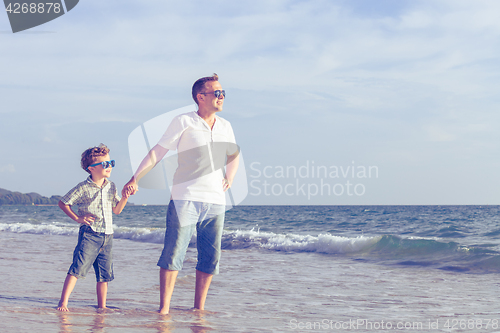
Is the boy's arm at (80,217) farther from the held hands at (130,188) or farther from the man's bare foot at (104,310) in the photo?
the man's bare foot at (104,310)

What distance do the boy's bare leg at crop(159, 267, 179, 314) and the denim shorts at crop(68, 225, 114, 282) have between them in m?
0.54

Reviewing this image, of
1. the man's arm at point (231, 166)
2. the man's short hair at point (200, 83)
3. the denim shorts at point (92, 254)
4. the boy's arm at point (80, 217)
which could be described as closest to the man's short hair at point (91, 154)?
the boy's arm at point (80, 217)

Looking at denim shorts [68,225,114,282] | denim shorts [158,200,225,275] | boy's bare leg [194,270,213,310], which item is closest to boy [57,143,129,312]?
denim shorts [68,225,114,282]

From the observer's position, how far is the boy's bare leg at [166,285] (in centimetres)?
338

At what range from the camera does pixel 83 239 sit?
3572 mm

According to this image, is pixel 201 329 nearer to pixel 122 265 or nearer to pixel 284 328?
pixel 284 328

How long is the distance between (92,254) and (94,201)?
0.44m

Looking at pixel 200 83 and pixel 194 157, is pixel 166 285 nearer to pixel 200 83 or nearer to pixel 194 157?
pixel 194 157

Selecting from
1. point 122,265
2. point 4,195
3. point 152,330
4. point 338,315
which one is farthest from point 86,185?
point 4,195

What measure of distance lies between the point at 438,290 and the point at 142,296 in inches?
141

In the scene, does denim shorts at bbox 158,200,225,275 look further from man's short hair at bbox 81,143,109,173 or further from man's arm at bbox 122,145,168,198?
man's short hair at bbox 81,143,109,173

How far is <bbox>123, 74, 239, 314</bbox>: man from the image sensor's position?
10.9 feet

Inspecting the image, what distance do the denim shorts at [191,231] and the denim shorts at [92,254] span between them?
1.94 ft

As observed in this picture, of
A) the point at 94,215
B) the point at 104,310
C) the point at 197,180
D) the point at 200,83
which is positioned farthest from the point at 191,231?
the point at 200,83
